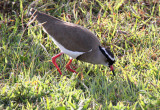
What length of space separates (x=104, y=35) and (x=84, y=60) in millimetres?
1044

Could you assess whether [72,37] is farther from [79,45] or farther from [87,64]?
[87,64]

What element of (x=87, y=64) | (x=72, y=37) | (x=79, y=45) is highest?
(x=72, y=37)

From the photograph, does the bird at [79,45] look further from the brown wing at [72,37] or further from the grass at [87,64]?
the grass at [87,64]

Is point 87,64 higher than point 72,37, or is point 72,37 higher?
point 72,37

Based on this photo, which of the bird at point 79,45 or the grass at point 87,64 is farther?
the bird at point 79,45

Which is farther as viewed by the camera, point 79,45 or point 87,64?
point 87,64

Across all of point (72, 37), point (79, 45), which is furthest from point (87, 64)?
point (72, 37)

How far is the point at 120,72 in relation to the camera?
17.7 feet

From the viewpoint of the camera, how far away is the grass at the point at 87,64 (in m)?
4.31

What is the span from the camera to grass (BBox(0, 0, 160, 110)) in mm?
4309

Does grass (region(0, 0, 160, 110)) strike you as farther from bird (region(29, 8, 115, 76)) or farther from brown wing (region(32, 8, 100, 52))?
brown wing (region(32, 8, 100, 52))

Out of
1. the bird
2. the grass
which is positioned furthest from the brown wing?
the grass

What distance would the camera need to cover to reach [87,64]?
225 inches

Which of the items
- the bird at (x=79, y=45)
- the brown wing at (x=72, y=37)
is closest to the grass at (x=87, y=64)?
the bird at (x=79, y=45)
